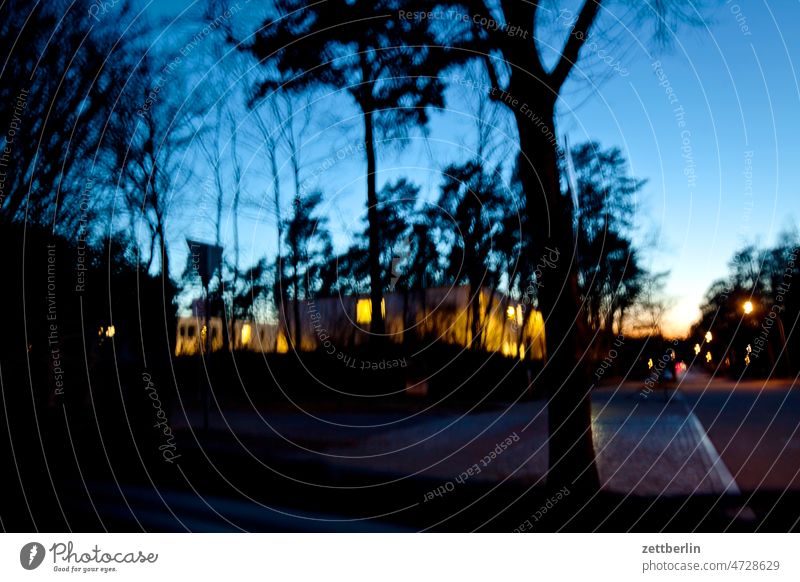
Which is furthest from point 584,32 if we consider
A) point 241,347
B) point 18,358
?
point 241,347

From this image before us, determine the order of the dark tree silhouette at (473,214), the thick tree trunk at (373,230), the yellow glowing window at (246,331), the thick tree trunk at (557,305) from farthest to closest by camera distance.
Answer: the yellow glowing window at (246,331)
the dark tree silhouette at (473,214)
the thick tree trunk at (373,230)
the thick tree trunk at (557,305)

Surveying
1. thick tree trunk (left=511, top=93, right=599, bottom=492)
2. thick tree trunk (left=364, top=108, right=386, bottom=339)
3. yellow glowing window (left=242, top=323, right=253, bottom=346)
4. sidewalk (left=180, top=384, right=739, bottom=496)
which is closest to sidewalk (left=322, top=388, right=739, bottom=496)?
sidewalk (left=180, top=384, right=739, bottom=496)

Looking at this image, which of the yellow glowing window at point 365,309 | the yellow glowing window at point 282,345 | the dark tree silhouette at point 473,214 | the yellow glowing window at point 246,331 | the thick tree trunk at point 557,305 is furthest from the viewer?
the yellow glowing window at point 282,345

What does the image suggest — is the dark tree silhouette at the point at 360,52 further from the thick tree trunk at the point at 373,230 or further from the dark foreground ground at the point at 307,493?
the dark foreground ground at the point at 307,493

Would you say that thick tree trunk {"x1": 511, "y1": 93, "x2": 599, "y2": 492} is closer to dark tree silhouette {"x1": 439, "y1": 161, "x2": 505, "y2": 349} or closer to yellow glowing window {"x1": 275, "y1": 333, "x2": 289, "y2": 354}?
dark tree silhouette {"x1": 439, "y1": 161, "x2": 505, "y2": 349}

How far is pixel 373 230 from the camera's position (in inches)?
344

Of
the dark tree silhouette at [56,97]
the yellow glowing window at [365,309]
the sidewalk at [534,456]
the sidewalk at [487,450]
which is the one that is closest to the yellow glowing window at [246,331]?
the sidewalk at [487,450]

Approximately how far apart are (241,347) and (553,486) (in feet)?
36.2

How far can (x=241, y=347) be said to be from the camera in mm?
14875

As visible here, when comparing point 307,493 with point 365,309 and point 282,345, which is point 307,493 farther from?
point 282,345

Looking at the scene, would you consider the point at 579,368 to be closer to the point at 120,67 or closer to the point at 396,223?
the point at 120,67

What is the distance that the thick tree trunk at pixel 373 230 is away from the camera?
6.30 meters

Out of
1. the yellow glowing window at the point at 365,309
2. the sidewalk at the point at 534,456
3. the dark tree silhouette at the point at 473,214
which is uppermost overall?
the dark tree silhouette at the point at 473,214

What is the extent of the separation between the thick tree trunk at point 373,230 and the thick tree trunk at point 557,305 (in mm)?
1710
